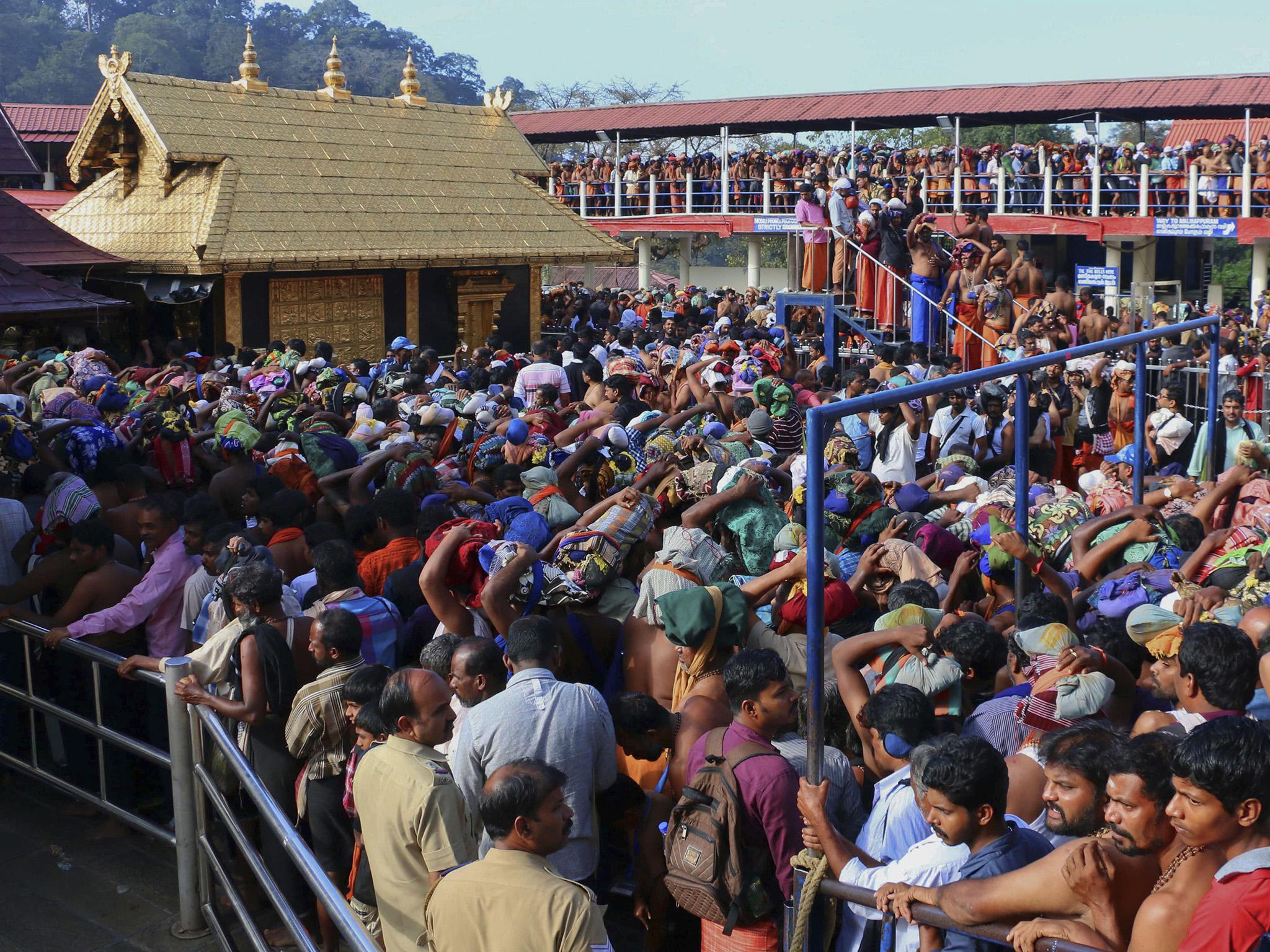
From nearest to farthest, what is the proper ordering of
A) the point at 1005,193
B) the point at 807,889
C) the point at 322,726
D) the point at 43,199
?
the point at 807,889
the point at 322,726
the point at 43,199
the point at 1005,193

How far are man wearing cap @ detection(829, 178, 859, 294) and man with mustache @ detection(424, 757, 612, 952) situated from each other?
11.2 meters

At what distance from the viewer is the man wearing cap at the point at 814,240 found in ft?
45.0

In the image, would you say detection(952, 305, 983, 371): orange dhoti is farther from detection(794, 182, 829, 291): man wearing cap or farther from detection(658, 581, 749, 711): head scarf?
detection(658, 581, 749, 711): head scarf

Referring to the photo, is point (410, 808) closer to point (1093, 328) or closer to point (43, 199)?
point (1093, 328)

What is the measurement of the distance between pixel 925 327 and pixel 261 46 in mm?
80015

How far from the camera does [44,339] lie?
12.2 meters

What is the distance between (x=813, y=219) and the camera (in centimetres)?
1373

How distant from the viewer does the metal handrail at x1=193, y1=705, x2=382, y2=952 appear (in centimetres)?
281

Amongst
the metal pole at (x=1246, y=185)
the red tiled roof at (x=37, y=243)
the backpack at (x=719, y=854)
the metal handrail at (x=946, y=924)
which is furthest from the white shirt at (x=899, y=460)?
the metal pole at (x=1246, y=185)

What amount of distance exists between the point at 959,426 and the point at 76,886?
582 centimetres

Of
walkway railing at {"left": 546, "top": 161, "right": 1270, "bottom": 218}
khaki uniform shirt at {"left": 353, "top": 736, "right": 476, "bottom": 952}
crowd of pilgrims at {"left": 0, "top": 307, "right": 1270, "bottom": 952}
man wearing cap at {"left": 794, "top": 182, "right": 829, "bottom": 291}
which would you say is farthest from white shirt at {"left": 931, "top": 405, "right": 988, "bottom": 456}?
walkway railing at {"left": 546, "top": 161, "right": 1270, "bottom": 218}

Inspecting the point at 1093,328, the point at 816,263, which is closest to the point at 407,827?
the point at 816,263

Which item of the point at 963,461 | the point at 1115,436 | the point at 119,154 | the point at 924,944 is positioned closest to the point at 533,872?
the point at 924,944

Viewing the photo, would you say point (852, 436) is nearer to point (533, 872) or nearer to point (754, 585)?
point (754, 585)
